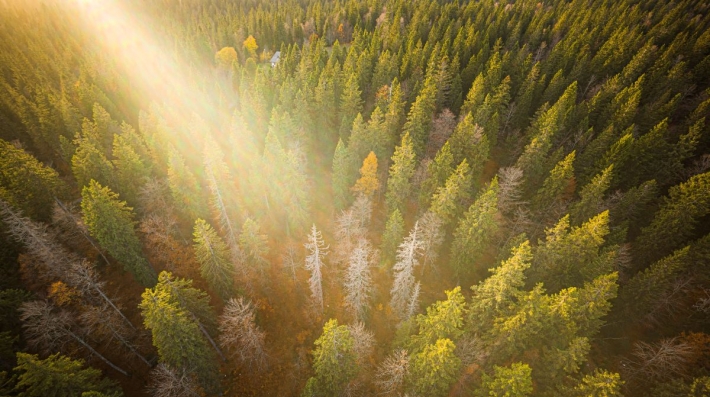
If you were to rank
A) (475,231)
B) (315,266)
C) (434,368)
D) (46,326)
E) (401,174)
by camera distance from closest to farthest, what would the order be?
(434,368)
(46,326)
(315,266)
(475,231)
(401,174)

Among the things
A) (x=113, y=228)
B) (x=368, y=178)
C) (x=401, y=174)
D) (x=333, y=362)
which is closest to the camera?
(x=333, y=362)

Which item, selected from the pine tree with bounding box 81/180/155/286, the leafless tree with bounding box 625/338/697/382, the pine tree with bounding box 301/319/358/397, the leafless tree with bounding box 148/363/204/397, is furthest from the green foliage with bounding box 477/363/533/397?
the pine tree with bounding box 81/180/155/286

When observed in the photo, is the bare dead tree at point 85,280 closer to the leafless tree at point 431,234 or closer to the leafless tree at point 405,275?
the leafless tree at point 405,275

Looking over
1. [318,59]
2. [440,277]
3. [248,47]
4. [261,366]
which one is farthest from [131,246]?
[248,47]

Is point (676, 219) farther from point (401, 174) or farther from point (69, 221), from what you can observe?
point (69, 221)

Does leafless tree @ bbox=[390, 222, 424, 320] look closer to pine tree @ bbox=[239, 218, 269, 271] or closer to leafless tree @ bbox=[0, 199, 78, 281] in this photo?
pine tree @ bbox=[239, 218, 269, 271]

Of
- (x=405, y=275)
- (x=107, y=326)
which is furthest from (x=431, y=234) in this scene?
(x=107, y=326)

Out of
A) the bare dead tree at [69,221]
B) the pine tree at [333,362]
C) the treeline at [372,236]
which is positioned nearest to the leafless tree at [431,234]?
the treeline at [372,236]
